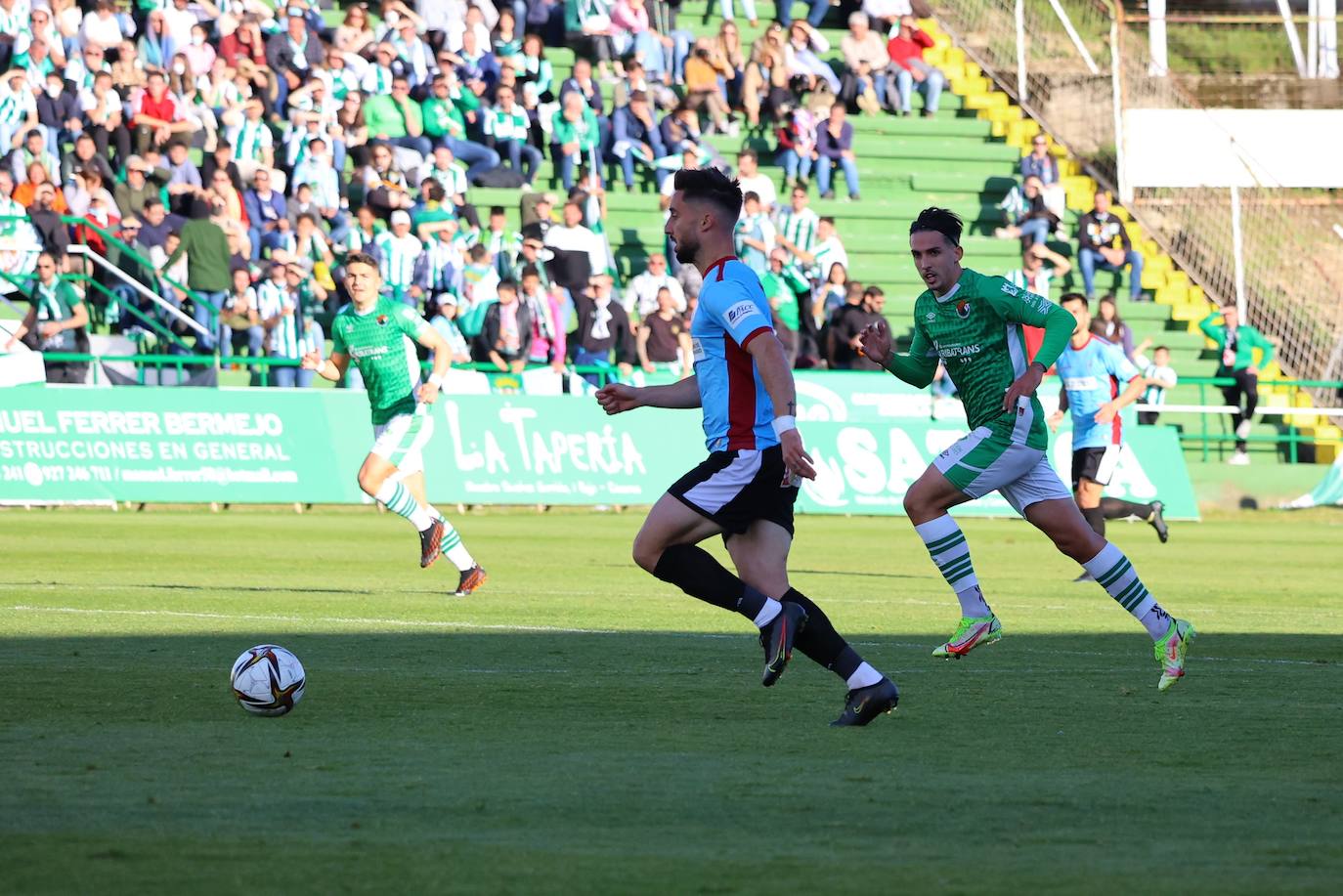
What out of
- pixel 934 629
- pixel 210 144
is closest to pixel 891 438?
pixel 210 144

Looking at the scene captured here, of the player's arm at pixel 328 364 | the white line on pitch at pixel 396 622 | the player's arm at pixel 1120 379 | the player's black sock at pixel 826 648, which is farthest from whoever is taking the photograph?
the player's arm at pixel 1120 379

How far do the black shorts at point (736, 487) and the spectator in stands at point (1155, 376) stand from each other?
69.1 ft

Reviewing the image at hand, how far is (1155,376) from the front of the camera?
2998 cm

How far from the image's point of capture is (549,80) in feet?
105

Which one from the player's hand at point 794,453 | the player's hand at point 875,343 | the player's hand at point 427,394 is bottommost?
the player's hand at point 427,394

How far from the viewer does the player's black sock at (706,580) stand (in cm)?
826

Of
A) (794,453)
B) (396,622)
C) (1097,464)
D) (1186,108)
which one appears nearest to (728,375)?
(794,453)

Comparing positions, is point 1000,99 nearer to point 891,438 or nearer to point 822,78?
point 822,78

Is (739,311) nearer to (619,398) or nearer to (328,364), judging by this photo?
(619,398)

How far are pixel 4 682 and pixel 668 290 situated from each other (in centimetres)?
2038

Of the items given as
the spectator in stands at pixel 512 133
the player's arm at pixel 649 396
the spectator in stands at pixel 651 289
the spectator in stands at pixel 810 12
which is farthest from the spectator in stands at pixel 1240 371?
the player's arm at pixel 649 396

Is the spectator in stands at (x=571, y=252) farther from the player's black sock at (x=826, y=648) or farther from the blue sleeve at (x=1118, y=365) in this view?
the player's black sock at (x=826, y=648)

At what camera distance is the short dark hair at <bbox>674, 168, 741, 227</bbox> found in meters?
8.30

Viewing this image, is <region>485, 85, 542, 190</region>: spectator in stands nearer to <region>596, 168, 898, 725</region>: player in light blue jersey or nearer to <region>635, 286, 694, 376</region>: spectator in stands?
<region>635, 286, 694, 376</region>: spectator in stands
